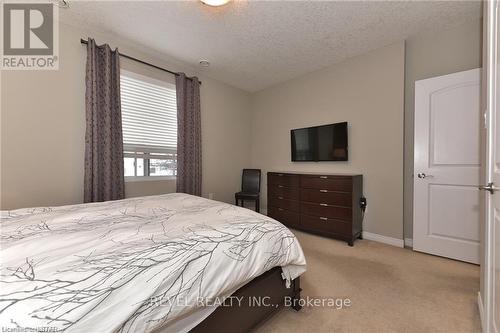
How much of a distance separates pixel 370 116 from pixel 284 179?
62.2 inches

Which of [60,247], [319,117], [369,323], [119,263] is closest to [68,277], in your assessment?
[119,263]

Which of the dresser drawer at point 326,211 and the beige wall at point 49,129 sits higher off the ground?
the beige wall at point 49,129

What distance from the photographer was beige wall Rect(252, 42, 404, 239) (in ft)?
9.45

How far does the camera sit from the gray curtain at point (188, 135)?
11.0 feet

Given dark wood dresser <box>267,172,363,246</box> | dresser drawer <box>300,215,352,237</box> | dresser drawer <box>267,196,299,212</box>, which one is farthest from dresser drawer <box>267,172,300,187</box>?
dresser drawer <box>300,215,352,237</box>

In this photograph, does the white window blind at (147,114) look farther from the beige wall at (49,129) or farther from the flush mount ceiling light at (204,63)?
the flush mount ceiling light at (204,63)

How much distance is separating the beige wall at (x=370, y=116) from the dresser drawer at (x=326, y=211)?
19.4 inches

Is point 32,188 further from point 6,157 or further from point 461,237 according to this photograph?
point 461,237

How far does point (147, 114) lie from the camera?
10.3 feet

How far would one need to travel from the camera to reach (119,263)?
0.87 m

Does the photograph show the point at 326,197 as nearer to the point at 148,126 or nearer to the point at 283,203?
the point at 283,203

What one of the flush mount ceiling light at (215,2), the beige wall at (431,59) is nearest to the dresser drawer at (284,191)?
the beige wall at (431,59)
